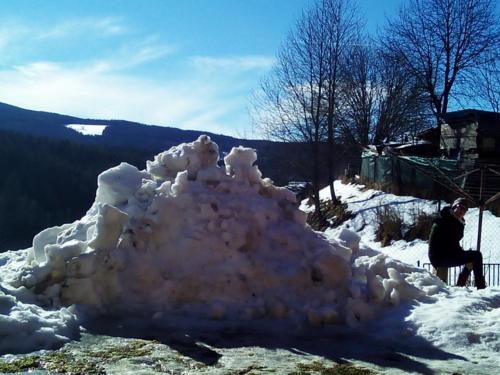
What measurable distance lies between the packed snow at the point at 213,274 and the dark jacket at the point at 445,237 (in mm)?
2903

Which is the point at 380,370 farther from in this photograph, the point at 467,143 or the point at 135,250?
the point at 467,143


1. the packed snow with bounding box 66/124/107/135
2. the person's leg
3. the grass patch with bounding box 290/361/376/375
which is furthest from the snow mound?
the packed snow with bounding box 66/124/107/135

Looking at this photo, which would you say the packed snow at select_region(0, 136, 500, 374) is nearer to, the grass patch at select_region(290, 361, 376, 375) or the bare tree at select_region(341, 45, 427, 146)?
the grass patch at select_region(290, 361, 376, 375)

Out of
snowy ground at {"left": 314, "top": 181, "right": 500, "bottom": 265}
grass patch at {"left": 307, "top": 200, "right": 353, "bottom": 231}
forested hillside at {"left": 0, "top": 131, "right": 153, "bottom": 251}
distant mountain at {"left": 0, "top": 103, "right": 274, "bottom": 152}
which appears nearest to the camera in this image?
snowy ground at {"left": 314, "top": 181, "right": 500, "bottom": 265}

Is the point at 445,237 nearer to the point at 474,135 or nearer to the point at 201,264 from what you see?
the point at 201,264

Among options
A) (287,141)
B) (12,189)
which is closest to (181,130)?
(12,189)

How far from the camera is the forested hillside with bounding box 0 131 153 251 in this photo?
141 feet

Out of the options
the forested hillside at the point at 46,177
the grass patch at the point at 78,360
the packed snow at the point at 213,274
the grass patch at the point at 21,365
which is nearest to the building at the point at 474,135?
the forested hillside at the point at 46,177

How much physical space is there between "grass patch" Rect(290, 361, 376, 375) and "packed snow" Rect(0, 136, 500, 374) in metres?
0.72

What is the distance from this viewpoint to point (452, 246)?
25.3ft

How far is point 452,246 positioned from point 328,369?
5057 millimetres

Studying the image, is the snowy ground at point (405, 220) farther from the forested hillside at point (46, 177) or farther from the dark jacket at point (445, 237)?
the forested hillside at point (46, 177)

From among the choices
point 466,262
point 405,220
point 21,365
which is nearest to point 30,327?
point 21,365

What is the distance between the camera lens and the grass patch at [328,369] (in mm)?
3059
